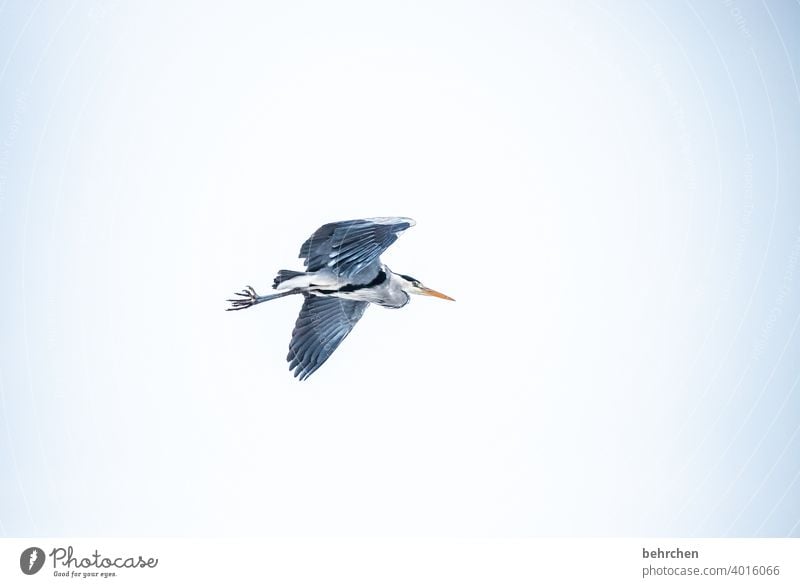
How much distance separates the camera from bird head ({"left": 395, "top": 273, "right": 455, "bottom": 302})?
1761cm

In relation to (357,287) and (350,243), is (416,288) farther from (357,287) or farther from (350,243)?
(350,243)

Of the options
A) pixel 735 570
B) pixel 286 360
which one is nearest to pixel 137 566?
pixel 286 360

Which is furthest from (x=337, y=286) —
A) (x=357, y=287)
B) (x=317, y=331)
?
(x=317, y=331)

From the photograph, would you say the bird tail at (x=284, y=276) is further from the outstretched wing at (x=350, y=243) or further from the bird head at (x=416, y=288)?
the bird head at (x=416, y=288)

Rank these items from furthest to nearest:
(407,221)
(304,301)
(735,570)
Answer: (304,301), (735,570), (407,221)

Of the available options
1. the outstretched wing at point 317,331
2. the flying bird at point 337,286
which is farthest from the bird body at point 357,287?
the outstretched wing at point 317,331

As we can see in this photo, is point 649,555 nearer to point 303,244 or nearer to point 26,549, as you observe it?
point 303,244

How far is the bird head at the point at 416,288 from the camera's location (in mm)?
17609

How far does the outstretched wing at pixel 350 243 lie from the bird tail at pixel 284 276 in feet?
0.75

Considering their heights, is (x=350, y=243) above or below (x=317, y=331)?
above

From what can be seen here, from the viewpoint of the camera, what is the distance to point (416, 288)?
17906 mm

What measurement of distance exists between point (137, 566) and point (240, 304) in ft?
12.0

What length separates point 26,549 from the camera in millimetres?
16500

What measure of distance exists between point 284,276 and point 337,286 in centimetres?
71
